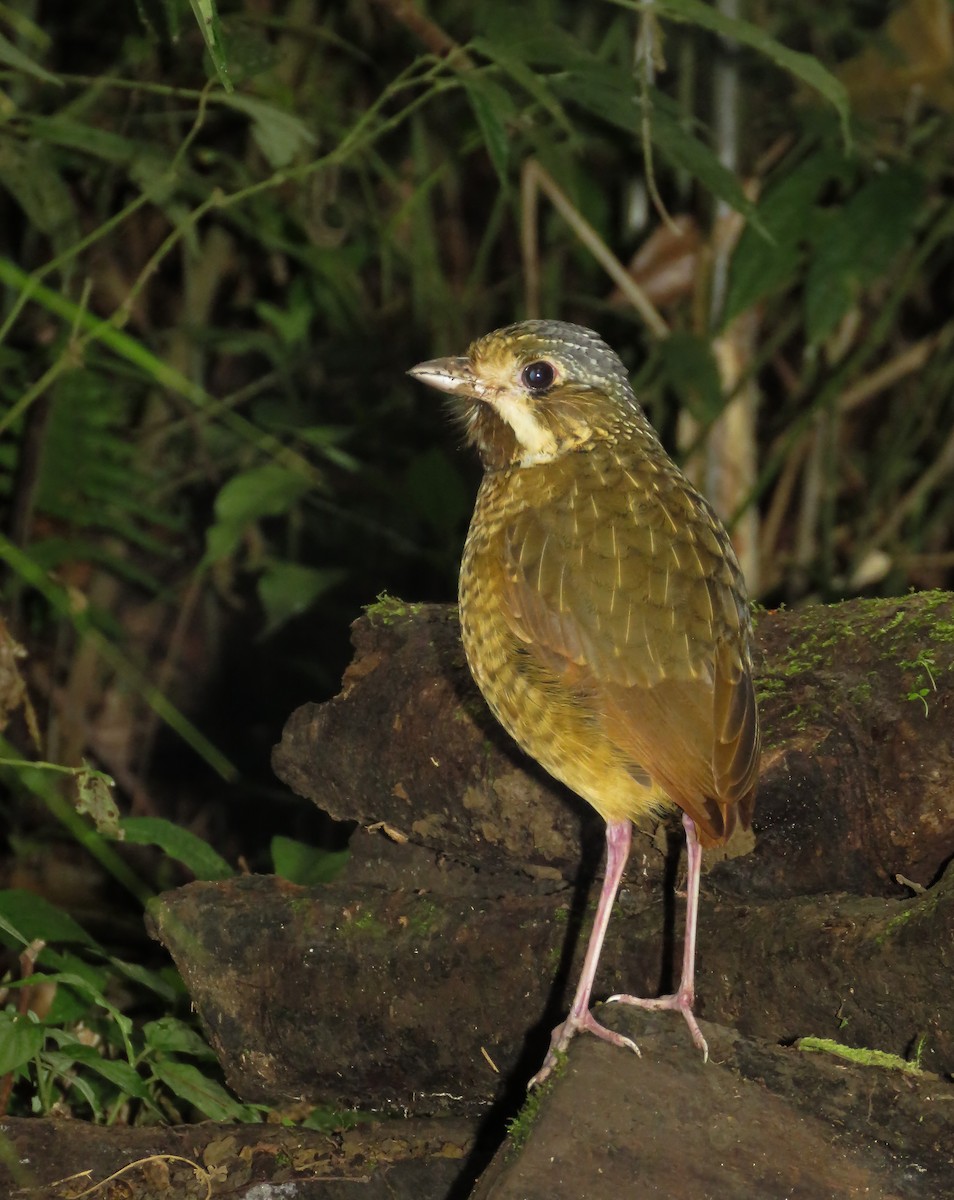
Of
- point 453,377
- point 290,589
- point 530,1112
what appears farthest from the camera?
point 290,589

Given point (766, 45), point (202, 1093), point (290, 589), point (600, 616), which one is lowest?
point (202, 1093)

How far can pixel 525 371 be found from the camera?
9.66ft

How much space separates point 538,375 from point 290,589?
1.97 metres

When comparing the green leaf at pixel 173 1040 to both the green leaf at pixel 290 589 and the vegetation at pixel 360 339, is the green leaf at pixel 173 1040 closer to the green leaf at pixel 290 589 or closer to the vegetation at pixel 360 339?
the vegetation at pixel 360 339

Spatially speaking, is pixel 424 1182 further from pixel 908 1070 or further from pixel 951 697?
pixel 951 697

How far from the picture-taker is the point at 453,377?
9.68 ft

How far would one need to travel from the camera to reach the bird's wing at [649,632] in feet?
8.23

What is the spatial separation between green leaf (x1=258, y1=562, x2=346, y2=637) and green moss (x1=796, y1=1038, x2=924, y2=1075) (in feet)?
8.13

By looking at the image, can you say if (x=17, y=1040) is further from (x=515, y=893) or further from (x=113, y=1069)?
(x=515, y=893)

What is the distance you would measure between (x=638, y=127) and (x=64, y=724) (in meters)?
3.43

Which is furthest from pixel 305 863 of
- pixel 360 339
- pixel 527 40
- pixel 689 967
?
pixel 360 339

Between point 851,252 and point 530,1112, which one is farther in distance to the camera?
point 851,252

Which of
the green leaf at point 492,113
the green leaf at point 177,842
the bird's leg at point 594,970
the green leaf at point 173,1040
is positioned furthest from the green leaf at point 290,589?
the bird's leg at point 594,970

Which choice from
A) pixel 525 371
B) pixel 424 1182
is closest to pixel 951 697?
pixel 525 371
